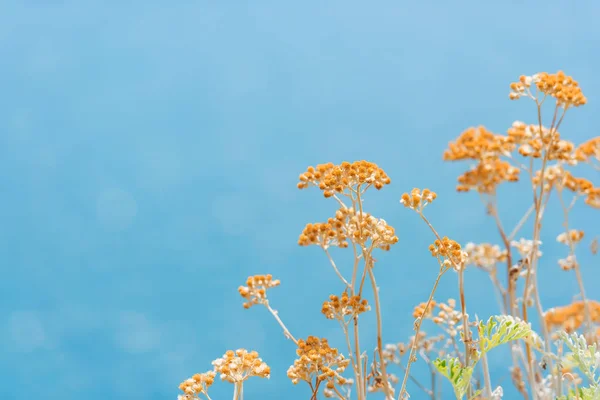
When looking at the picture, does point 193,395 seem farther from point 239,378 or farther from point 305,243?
point 305,243

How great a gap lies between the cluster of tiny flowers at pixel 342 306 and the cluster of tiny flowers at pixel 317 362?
0.14 meters

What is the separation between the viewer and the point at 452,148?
4680 millimetres

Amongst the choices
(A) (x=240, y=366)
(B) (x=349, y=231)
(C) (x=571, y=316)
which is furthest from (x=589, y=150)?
(A) (x=240, y=366)

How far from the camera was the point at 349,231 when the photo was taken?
2.97m

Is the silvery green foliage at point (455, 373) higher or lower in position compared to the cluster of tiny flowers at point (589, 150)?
lower

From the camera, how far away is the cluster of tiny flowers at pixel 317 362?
275 cm

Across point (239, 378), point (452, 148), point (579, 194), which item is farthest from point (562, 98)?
Answer: point (239, 378)

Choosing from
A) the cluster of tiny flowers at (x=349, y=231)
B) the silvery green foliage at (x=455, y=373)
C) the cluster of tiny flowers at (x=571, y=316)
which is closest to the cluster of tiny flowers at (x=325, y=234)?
the cluster of tiny flowers at (x=349, y=231)

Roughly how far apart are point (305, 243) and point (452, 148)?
1.97 meters

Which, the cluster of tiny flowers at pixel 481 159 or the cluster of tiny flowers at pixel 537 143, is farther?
the cluster of tiny flowers at pixel 481 159

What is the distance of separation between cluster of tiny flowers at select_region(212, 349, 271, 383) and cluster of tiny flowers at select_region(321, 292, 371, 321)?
1.29 ft

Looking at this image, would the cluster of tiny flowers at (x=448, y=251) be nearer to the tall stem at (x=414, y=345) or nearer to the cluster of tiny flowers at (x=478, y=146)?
the tall stem at (x=414, y=345)

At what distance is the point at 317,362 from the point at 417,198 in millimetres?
921

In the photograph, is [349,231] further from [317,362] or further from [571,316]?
[571,316]
